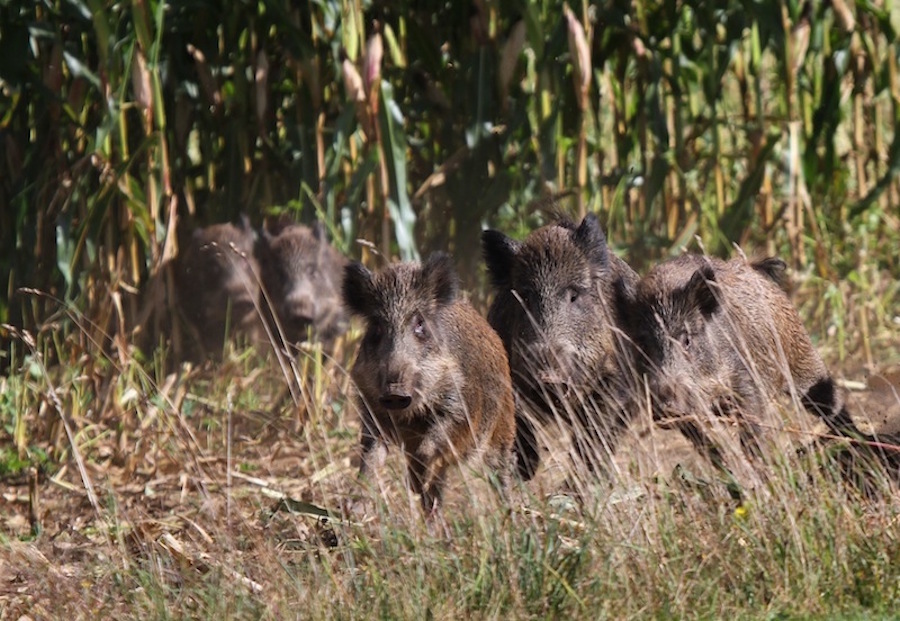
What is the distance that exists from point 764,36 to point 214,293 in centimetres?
376

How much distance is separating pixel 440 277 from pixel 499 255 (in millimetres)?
542

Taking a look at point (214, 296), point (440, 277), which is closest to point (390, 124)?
point (440, 277)

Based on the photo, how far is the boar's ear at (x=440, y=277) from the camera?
606 centimetres

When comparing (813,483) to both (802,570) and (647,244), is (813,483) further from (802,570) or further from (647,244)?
(647,244)

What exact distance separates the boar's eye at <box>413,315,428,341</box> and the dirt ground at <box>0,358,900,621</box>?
56 centimetres

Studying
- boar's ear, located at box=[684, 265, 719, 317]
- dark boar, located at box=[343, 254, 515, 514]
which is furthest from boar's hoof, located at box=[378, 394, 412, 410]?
boar's ear, located at box=[684, 265, 719, 317]

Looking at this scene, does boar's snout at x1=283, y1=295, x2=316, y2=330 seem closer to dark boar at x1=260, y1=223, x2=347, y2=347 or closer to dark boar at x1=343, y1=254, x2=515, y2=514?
dark boar at x1=260, y1=223, x2=347, y2=347

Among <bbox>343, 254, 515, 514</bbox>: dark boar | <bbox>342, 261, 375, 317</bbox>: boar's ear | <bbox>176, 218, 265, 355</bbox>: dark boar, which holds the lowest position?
<bbox>176, 218, 265, 355</bbox>: dark boar

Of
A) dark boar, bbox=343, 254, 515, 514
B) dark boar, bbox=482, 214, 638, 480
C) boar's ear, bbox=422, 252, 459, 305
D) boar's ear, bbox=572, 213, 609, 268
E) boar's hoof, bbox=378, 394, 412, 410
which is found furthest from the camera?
boar's ear, bbox=572, 213, 609, 268

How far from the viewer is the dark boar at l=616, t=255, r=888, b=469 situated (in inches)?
238

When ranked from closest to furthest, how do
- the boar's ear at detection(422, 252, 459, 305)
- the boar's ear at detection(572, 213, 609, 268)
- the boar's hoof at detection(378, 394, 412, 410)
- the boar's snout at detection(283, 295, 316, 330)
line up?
the boar's hoof at detection(378, 394, 412, 410)
the boar's ear at detection(422, 252, 459, 305)
the boar's ear at detection(572, 213, 609, 268)
the boar's snout at detection(283, 295, 316, 330)

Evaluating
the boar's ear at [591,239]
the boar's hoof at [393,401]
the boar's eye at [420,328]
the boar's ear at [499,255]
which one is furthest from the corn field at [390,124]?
the boar's hoof at [393,401]

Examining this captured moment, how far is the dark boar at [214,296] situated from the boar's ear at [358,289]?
303cm

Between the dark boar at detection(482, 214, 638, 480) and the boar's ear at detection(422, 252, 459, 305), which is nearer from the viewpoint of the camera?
the boar's ear at detection(422, 252, 459, 305)
